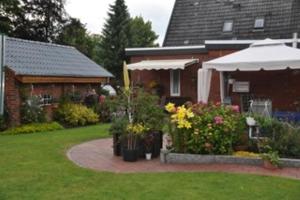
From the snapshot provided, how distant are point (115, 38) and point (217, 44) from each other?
27.1 metres

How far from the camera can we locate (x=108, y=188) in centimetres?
780

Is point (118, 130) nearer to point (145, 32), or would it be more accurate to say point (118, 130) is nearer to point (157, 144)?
point (157, 144)

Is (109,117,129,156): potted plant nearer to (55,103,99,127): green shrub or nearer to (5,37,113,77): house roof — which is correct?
(5,37,113,77): house roof

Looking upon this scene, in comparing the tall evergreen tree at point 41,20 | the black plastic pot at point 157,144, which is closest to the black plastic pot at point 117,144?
the black plastic pot at point 157,144

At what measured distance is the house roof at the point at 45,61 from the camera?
18.7 meters

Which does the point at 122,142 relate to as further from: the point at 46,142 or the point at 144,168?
the point at 46,142

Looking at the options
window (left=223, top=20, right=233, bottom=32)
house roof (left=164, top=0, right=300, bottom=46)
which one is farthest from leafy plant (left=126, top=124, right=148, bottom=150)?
window (left=223, top=20, right=233, bottom=32)

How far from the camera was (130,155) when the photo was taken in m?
10.5

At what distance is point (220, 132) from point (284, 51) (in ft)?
14.8

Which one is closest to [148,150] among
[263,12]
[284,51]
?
[284,51]

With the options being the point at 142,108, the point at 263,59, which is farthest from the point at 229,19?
the point at 142,108

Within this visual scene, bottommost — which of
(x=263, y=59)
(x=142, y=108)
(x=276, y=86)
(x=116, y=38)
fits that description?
(x=142, y=108)

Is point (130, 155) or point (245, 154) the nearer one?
point (245, 154)

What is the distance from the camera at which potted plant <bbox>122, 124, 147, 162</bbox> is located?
10.5m
